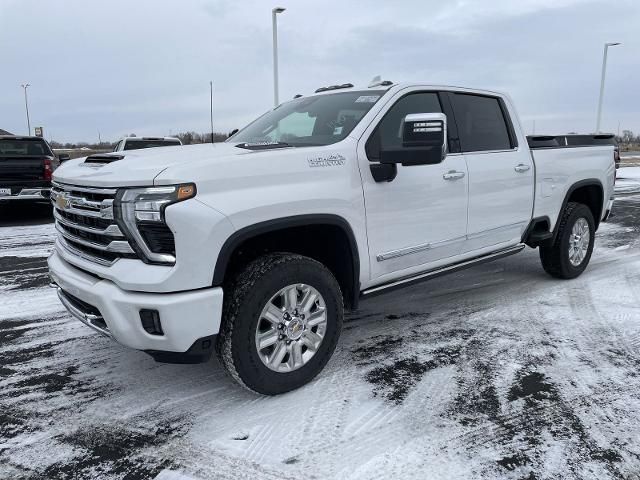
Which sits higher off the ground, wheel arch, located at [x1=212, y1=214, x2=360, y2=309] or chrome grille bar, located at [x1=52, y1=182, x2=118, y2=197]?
chrome grille bar, located at [x1=52, y1=182, x2=118, y2=197]

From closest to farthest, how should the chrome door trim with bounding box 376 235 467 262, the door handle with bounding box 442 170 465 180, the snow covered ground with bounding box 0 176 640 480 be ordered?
the snow covered ground with bounding box 0 176 640 480 → the chrome door trim with bounding box 376 235 467 262 → the door handle with bounding box 442 170 465 180

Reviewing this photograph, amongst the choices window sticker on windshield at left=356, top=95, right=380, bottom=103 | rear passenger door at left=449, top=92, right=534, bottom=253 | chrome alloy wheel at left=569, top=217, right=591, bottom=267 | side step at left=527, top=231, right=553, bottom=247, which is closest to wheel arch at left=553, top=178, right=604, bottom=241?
chrome alloy wheel at left=569, top=217, right=591, bottom=267

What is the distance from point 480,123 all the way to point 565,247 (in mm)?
1857

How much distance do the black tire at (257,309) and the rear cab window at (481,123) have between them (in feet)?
6.28

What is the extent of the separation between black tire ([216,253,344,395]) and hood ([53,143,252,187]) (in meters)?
0.68

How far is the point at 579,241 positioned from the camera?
577 centimetres

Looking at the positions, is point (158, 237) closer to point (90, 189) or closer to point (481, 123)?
point (90, 189)

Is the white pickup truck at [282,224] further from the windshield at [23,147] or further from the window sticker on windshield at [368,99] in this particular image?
the windshield at [23,147]

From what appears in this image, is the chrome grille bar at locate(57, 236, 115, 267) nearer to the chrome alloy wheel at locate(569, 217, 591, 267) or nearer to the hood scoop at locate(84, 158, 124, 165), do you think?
the hood scoop at locate(84, 158, 124, 165)

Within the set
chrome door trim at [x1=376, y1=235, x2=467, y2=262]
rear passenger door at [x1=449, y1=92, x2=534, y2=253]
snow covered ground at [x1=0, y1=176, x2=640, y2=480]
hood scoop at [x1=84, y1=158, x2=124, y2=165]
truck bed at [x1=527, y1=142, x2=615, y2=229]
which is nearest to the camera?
snow covered ground at [x1=0, y1=176, x2=640, y2=480]

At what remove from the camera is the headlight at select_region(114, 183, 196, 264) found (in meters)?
2.64

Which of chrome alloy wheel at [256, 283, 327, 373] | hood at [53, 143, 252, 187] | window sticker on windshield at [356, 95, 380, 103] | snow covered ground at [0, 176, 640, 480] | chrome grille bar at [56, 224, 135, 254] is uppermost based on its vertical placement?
window sticker on windshield at [356, 95, 380, 103]

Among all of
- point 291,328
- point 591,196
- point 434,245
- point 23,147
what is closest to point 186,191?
point 291,328

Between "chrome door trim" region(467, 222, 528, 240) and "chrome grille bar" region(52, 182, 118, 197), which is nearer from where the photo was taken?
"chrome grille bar" region(52, 182, 118, 197)
